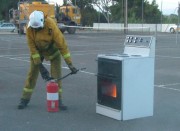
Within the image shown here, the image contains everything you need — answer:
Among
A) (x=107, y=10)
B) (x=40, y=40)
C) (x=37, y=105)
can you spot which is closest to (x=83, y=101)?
(x=37, y=105)

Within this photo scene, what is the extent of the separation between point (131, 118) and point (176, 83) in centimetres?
494

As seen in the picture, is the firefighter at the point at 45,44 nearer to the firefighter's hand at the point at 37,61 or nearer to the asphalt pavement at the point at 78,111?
the firefighter's hand at the point at 37,61

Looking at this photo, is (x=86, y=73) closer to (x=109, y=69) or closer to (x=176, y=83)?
(x=176, y=83)

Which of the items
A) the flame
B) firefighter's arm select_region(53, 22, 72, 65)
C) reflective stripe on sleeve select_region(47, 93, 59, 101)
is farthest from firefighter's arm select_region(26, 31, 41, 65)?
the flame

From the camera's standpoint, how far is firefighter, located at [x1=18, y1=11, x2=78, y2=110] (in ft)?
30.4

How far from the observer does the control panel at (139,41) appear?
8.94 metres

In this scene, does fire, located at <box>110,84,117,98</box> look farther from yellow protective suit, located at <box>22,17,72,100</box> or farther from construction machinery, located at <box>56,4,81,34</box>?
construction machinery, located at <box>56,4,81,34</box>

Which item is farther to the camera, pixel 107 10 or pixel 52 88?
pixel 107 10

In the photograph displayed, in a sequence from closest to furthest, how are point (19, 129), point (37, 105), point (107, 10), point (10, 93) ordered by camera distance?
point (19, 129)
point (37, 105)
point (10, 93)
point (107, 10)

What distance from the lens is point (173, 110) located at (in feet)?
31.7

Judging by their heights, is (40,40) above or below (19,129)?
above

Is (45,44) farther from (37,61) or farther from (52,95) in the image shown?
(52,95)

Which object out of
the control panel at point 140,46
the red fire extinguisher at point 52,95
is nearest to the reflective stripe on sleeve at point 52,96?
the red fire extinguisher at point 52,95

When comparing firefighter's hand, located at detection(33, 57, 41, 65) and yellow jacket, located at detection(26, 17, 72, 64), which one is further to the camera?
firefighter's hand, located at detection(33, 57, 41, 65)
